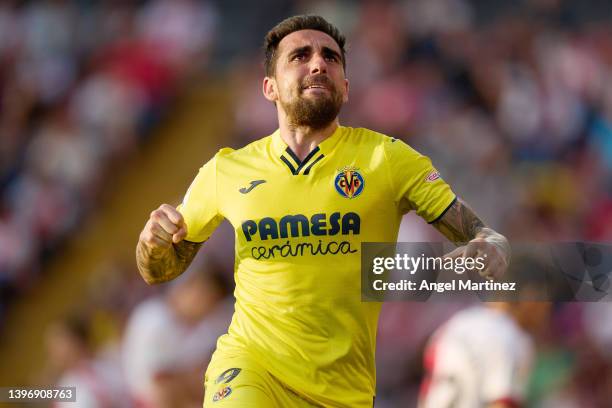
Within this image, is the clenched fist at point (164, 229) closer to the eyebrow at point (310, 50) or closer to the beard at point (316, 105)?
the beard at point (316, 105)

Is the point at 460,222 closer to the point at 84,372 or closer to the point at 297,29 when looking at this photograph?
the point at 297,29

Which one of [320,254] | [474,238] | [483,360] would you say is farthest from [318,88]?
[483,360]

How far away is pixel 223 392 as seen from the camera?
4.80 m

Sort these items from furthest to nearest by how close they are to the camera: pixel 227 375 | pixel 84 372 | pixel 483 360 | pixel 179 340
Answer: pixel 84 372 < pixel 179 340 < pixel 483 360 < pixel 227 375

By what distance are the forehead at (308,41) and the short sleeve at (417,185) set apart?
54 cm

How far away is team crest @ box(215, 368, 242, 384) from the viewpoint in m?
4.84

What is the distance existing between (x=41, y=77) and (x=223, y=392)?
10.1 m

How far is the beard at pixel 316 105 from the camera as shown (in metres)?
5.12

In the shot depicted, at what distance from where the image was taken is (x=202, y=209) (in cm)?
520

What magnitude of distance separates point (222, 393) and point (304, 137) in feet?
3.83

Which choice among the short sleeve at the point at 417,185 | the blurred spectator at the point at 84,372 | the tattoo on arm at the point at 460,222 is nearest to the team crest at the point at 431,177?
the short sleeve at the point at 417,185

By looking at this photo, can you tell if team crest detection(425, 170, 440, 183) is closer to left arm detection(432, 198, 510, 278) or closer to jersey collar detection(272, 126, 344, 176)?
left arm detection(432, 198, 510, 278)

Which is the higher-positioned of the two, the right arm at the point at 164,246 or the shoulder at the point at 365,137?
the shoulder at the point at 365,137

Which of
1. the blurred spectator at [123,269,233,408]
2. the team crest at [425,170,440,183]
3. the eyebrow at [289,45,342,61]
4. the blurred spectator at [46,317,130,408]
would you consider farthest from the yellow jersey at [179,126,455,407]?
the blurred spectator at [46,317,130,408]
